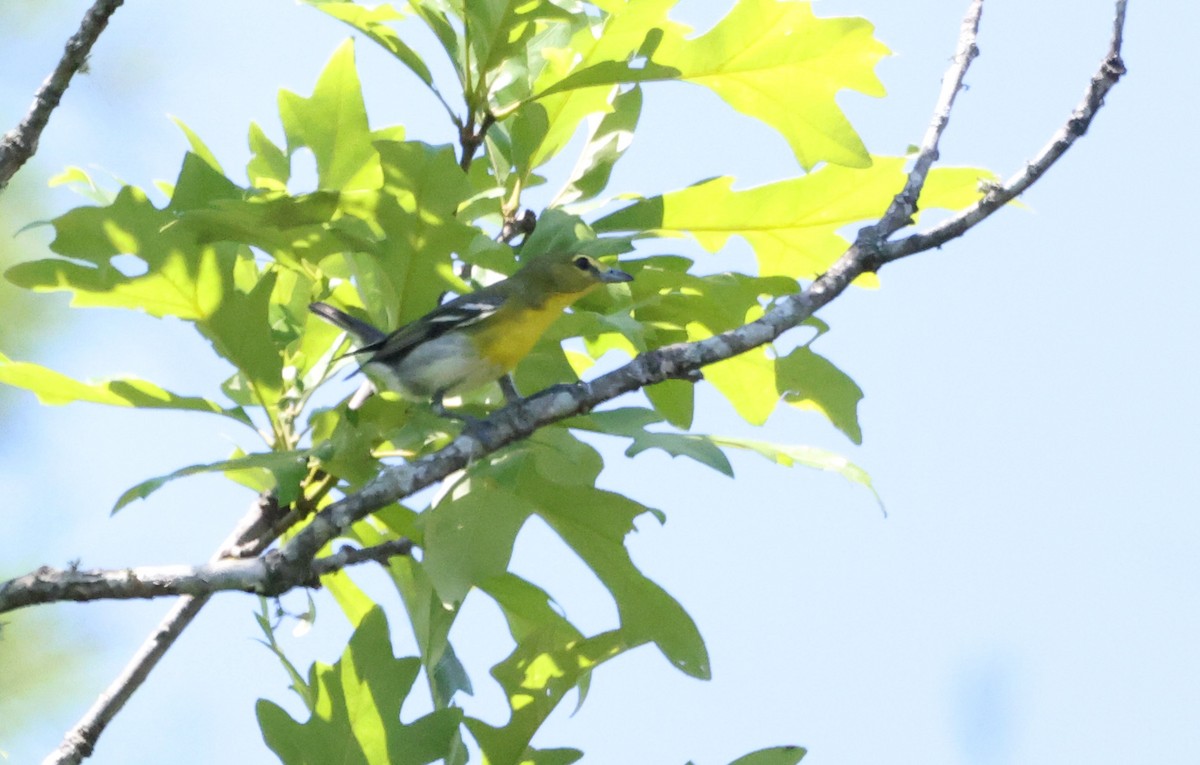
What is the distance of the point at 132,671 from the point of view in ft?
8.45

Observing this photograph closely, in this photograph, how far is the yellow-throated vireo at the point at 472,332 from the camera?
280 cm

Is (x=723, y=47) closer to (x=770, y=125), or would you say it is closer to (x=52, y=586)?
(x=770, y=125)

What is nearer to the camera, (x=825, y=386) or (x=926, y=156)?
(x=926, y=156)

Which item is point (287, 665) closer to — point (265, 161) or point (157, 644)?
point (157, 644)

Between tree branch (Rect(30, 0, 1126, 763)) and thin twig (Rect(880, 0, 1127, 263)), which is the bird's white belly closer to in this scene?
tree branch (Rect(30, 0, 1126, 763))

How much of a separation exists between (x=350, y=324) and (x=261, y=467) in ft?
1.91

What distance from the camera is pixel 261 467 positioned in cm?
230

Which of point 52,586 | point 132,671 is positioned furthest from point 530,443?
point 132,671

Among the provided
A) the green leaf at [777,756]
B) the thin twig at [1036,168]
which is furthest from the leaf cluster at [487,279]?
the thin twig at [1036,168]

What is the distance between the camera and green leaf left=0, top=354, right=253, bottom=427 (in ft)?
8.16

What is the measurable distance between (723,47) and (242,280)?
1.25 meters

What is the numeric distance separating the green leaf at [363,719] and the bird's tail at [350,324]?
25.9 inches

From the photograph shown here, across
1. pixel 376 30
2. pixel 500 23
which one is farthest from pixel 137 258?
pixel 500 23

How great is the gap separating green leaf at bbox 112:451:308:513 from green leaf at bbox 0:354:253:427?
0.29 metres
